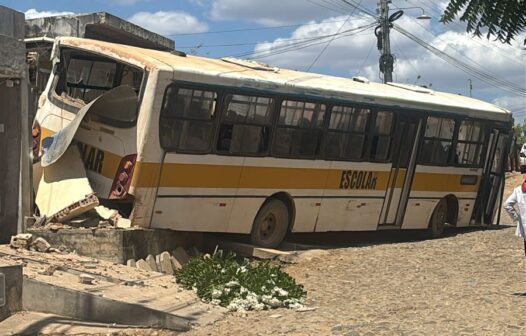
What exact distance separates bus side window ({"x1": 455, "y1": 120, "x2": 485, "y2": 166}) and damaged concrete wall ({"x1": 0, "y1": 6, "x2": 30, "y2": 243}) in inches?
370

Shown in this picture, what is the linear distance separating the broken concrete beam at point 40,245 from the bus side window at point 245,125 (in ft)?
9.88

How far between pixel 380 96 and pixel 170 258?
17.0 ft

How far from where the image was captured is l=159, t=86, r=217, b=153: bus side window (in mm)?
9984

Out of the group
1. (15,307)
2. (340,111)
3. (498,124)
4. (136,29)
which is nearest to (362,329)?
(15,307)

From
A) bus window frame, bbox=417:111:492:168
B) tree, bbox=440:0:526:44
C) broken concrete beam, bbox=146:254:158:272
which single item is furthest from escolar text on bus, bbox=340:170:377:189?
tree, bbox=440:0:526:44

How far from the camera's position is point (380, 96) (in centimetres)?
1308

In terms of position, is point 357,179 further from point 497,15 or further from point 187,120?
point 497,15

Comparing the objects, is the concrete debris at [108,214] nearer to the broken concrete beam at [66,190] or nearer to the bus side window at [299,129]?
the broken concrete beam at [66,190]

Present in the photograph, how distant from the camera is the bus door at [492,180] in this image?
16125 millimetres

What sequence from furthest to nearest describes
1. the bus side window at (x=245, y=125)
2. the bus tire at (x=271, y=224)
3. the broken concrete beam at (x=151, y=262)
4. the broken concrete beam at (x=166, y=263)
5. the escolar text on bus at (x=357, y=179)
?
the escolar text on bus at (x=357, y=179)
the bus tire at (x=271, y=224)
the bus side window at (x=245, y=125)
the broken concrete beam at (x=166, y=263)
the broken concrete beam at (x=151, y=262)

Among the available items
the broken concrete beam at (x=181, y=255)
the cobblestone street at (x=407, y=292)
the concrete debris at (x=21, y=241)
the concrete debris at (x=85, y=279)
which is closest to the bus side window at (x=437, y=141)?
the cobblestone street at (x=407, y=292)

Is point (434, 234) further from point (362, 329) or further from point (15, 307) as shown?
point (15, 307)

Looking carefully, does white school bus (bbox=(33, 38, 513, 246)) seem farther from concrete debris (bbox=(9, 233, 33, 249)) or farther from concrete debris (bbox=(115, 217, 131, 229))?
concrete debris (bbox=(9, 233, 33, 249))

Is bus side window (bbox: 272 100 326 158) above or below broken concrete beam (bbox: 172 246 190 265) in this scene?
above
